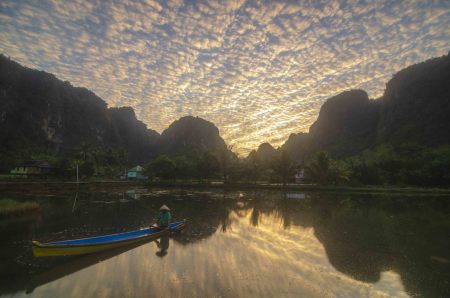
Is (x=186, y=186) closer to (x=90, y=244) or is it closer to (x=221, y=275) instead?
(x=90, y=244)

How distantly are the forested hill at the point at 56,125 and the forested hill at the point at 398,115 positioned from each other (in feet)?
226

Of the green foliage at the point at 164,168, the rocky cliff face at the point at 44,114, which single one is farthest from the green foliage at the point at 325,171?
the rocky cliff face at the point at 44,114

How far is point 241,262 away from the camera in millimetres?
11500

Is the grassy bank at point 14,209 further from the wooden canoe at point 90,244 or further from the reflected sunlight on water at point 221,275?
the reflected sunlight on water at point 221,275

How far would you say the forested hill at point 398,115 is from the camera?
9512 centimetres

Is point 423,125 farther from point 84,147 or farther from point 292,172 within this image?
point 84,147

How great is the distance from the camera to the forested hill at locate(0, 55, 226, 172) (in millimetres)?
99781

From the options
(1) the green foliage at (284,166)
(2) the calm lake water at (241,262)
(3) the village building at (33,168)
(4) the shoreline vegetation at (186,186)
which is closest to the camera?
(2) the calm lake water at (241,262)

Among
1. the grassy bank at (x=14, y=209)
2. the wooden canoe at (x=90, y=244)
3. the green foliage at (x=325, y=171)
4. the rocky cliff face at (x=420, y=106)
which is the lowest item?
the wooden canoe at (x=90, y=244)

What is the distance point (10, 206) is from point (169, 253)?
15.8 m

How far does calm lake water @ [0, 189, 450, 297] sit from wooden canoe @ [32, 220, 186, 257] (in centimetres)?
36

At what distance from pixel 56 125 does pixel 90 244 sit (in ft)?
449

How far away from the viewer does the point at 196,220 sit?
2097 centimetres

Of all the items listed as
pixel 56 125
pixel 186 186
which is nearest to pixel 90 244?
pixel 186 186
